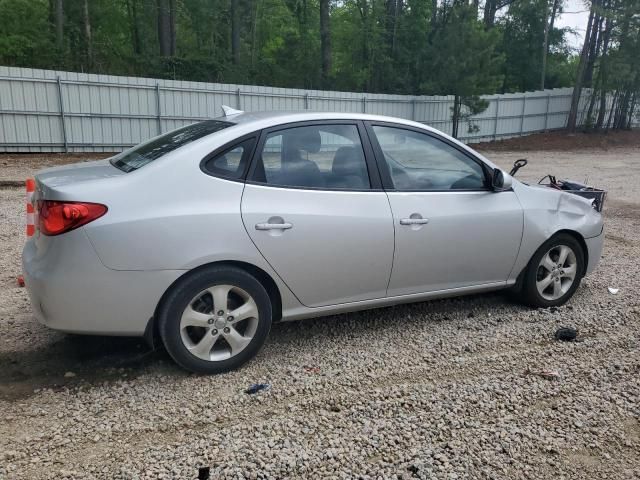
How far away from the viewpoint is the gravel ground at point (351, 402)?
2.73m

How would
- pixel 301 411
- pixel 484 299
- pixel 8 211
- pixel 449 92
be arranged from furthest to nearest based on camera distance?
pixel 449 92
pixel 8 211
pixel 484 299
pixel 301 411

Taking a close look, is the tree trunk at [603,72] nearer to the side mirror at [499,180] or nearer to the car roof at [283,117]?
the side mirror at [499,180]

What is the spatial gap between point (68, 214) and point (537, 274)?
3.68 meters

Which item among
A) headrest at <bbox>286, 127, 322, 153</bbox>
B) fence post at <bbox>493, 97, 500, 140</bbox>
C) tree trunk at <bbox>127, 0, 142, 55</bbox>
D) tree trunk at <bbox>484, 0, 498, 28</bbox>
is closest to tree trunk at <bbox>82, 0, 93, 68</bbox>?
→ tree trunk at <bbox>127, 0, 142, 55</bbox>

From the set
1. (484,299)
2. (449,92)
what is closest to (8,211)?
(484,299)

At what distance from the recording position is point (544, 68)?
112 ft

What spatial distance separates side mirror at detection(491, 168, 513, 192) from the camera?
4.34 meters

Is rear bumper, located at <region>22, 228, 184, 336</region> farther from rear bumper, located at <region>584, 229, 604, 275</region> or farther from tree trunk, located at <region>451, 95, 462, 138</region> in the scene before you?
tree trunk, located at <region>451, 95, 462, 138</region>

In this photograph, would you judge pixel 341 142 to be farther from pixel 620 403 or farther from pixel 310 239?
pixel 620 403

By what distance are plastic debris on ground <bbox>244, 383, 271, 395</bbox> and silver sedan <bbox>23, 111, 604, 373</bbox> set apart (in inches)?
8.9

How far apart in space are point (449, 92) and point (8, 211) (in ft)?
71.6

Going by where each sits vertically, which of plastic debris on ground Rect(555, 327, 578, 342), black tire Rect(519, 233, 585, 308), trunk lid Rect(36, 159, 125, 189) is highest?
trunk lid Rect(36, 159, 125, 189)

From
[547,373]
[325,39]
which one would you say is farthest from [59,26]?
[547,373]

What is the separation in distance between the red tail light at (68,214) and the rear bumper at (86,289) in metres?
0.05
